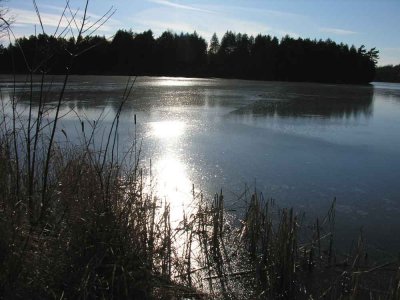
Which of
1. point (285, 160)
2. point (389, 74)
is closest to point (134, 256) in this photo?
point (285, 160)

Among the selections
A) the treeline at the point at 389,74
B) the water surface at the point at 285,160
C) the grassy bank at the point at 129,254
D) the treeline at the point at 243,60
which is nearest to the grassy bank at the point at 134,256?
the grassy bank at the point at 129,254

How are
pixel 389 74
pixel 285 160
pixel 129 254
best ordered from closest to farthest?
1. pixel 129 254
2. pixel 285 160
3. pixel 389 74

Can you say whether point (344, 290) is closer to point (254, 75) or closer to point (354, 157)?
point (354, 157)

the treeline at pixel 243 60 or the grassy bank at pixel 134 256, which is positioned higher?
the treeline at pixel 243 60

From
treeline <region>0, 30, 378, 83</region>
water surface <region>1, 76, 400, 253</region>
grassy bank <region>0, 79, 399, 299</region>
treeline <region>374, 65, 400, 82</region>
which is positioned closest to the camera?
grassy bank <region>0, 79, 399, 299</region>

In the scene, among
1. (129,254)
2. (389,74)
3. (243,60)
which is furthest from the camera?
(389,74)

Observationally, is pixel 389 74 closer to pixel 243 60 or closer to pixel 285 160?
pixel 243 60

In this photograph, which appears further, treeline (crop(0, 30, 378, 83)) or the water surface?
treeline (crop(0, 30, 378, 83))

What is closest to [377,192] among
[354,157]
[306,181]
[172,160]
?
[306,181]

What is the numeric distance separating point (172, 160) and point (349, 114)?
25.7 ft

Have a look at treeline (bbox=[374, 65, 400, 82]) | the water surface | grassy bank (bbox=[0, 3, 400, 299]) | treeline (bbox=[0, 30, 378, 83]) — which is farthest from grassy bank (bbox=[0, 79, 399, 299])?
treeline (bbox=[374, 65, 400, 82])

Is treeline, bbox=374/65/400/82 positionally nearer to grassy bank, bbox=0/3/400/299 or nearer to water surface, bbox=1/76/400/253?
water surface, bbox=1/76/400/253

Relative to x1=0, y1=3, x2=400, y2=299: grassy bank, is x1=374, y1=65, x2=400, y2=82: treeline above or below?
above

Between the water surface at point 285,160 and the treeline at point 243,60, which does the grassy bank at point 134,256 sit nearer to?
the water surface at point 285,160
